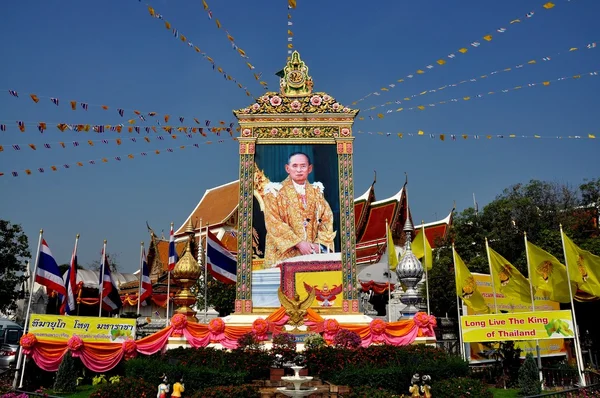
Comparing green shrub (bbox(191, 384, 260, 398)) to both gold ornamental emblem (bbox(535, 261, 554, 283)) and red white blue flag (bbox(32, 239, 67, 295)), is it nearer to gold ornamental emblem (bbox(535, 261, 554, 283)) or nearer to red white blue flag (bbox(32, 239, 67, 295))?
red white blue flag (bbox(32, 239, 67, 295))

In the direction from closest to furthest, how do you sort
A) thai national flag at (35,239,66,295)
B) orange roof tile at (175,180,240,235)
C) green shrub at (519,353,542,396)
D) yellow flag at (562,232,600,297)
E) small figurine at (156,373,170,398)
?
1. small figurine at (156,373,170,398)
2. green shrub at (519,353,542,396)
3. yellow flag at (562,232,600,297)
4. thai national flag at (35,239,66,295)
5. orange roof tile at (175,180,240,235)

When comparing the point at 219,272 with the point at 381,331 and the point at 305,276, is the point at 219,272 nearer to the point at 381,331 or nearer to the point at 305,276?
the point at 305,276

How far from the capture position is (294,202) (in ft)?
57.3

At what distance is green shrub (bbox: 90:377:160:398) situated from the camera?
1088cm

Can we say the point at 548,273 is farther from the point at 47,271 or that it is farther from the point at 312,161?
the point at 47,271

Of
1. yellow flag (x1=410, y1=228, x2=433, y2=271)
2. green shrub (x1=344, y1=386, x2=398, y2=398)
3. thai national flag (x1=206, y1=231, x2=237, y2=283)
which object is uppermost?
yellow flag (x1=410, y1=228, x2=433, y2=271)

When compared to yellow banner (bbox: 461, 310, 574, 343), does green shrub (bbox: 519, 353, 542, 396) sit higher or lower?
lower

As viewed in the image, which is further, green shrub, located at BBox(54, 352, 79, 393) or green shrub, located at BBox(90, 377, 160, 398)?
green shrub, located at BBox(54, 352, 79, 393)

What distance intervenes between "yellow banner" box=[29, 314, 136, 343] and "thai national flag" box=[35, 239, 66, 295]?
193 centimetres

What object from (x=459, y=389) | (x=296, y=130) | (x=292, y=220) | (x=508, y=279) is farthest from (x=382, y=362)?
(x=296, y=130)

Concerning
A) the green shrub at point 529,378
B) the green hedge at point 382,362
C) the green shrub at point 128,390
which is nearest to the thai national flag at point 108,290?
the green shrub at point 128,390

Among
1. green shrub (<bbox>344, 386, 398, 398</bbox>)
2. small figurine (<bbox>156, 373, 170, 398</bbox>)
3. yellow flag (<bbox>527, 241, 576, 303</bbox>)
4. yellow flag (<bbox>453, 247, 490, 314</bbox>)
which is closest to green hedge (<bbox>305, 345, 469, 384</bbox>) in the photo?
A: green shrub (<bbox>344, 386, 398, 398</bbox>)

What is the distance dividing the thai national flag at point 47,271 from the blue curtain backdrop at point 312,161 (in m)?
6.10

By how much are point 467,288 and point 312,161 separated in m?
6.39
